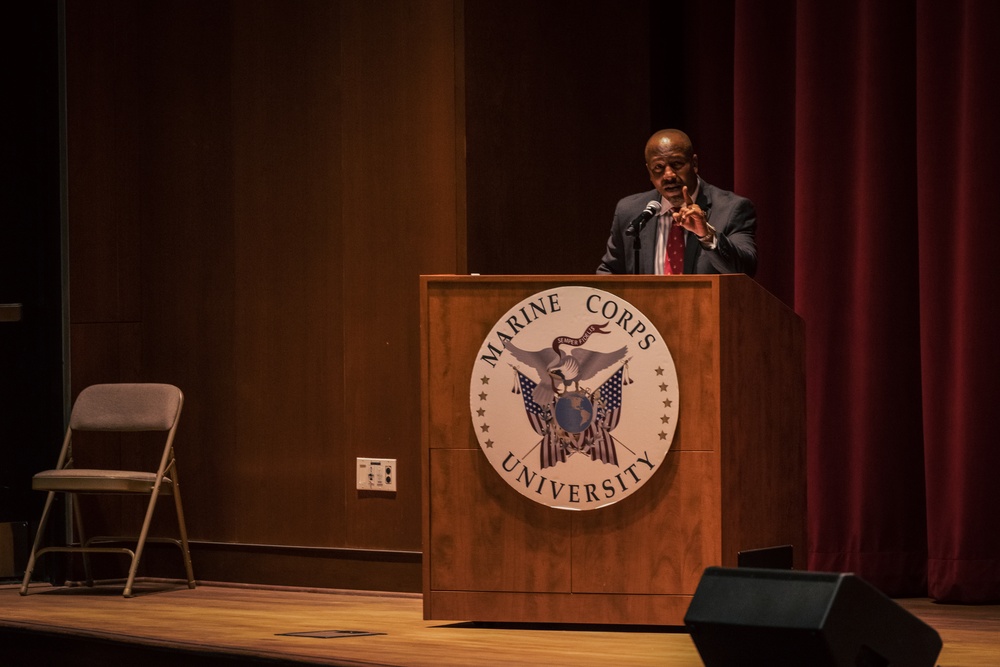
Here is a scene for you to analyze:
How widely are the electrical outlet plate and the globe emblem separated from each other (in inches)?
54.3

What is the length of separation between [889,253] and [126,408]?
8.68 ft

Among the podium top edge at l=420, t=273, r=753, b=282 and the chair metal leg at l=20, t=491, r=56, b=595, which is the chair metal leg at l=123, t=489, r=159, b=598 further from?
the podium top edge at l=420, t=273, r=753, b=282

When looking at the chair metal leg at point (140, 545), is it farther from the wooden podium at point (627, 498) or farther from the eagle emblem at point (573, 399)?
the eagle emblem at point (573, 399)

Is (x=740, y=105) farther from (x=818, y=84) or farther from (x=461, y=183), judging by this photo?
(x=461, y=183)

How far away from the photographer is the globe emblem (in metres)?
3.70

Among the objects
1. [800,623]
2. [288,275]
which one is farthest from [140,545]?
[800,623]

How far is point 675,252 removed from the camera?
4191 mm

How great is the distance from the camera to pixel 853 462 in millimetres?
4895

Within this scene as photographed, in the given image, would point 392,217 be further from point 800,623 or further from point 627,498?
point 800,623

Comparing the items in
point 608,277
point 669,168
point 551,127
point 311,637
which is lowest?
point 311,637

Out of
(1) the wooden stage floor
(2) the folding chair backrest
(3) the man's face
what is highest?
(3) the man's face

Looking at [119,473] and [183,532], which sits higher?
[119,473]

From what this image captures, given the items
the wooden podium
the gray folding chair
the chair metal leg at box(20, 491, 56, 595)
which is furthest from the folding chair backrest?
the wooden podium

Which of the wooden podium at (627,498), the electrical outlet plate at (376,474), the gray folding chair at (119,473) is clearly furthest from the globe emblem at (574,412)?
the gray folding chair at (119,473)
